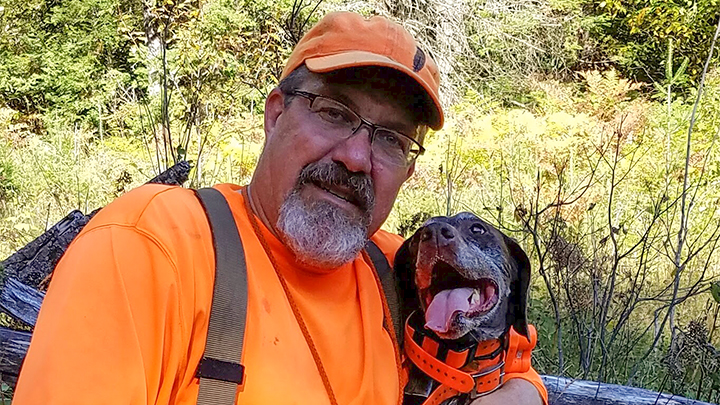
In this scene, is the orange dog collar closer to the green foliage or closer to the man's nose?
the man's nose

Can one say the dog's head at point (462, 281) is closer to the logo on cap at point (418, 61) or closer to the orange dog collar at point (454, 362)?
the orange dog collar at point (454, 362)

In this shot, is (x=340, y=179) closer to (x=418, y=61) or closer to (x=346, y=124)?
(x=346, y=124)

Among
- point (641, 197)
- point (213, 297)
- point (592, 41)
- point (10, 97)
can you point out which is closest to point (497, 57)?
point (592, 41)

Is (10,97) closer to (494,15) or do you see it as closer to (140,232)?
(494,15)

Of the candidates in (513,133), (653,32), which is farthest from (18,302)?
(653,32)

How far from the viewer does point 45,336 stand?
4.11 ft

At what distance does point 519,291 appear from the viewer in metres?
2.43

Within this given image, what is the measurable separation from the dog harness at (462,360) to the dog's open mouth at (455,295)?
70 mm

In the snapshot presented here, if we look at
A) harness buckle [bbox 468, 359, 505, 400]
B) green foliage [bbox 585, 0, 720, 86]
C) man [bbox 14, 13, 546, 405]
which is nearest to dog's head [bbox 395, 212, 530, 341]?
harness buckle [bbox 468, 359, 505, 400]

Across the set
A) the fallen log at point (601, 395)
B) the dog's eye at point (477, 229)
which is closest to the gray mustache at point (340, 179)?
the dog's eye at point (477, 229)

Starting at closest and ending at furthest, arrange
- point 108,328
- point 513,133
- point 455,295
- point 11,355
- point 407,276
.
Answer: point 108,328
point 407,276
point 455,295
point 11,355
point 513,133

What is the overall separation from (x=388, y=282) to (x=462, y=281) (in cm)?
35

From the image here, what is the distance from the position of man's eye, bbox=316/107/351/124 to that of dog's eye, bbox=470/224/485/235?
2.63 ft

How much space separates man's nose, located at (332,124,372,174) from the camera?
1835 millimetres
